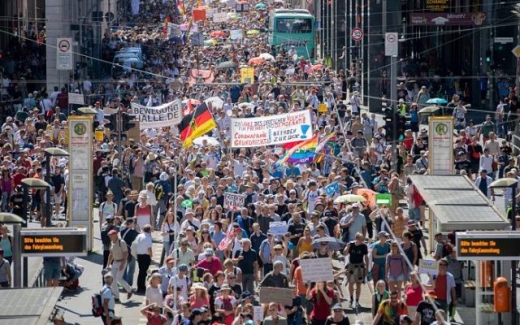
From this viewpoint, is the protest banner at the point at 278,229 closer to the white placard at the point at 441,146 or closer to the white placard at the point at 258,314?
the white placard at the point at 258,314

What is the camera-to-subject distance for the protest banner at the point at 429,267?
2620 cm

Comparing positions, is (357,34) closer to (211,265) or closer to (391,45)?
(391,45)

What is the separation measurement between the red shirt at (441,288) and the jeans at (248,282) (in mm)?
3301

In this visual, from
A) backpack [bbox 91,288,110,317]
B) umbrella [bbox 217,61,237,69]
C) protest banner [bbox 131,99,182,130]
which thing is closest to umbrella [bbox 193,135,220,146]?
protest banner [bbox 131,99,182,130]

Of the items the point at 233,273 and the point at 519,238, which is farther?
the point at 233,273

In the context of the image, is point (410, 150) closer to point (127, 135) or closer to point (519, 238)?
point (127, 135)

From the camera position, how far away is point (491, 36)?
6062 cm

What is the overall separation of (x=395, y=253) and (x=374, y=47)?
1363 inches

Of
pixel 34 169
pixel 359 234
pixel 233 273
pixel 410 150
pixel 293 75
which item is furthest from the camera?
pixel 293 75

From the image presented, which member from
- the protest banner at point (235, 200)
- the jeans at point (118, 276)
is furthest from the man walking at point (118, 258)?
the protest banner at point (235, 200)

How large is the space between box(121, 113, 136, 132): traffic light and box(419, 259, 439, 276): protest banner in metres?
14.9

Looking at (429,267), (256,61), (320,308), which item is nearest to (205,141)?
(429,267)

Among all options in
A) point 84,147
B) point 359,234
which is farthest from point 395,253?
point 84,147

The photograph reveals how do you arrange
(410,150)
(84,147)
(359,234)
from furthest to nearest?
(410,150), (84,147), (359,234)
